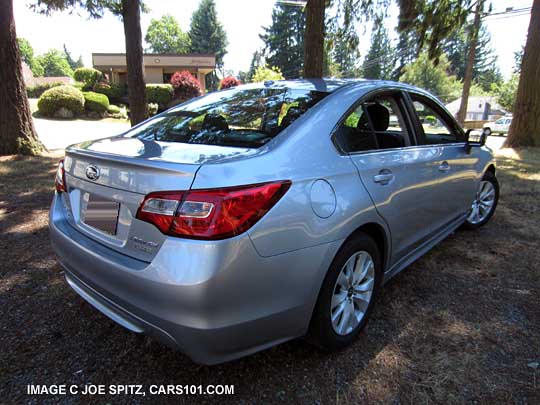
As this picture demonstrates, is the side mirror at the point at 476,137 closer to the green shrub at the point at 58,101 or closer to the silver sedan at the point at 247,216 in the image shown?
the silver sedan at the point at 247,216

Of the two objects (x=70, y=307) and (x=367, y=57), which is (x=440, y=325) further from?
(x=367, y=57)

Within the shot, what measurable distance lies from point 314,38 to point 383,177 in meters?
5.00

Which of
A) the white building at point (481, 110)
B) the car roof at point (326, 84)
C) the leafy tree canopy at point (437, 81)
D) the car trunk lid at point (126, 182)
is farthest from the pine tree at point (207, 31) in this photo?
the car trunk lid at point (126, 182)

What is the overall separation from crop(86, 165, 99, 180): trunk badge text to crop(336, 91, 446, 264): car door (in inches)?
52.0

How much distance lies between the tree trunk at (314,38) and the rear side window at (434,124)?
3.51 meters

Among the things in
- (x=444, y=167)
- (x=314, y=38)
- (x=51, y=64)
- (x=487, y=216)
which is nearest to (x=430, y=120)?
(x=444, y=167)

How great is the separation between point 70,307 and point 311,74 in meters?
5.48

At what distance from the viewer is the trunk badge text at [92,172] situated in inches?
77.4

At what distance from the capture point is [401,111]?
2.98 m

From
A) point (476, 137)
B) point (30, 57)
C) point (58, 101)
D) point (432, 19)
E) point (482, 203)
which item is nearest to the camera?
point (476, 137)

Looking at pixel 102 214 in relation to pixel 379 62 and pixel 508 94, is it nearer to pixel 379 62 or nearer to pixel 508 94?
pixel 508 94

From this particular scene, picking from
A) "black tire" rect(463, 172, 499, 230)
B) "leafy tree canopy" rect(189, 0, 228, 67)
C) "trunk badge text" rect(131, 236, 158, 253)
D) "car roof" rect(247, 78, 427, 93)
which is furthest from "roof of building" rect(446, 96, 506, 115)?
"trunk badge text" rect(131, 236, 158, 253)

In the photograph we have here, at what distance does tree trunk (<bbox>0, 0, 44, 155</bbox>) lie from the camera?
287 inches

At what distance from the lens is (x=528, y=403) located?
193 centimetres
